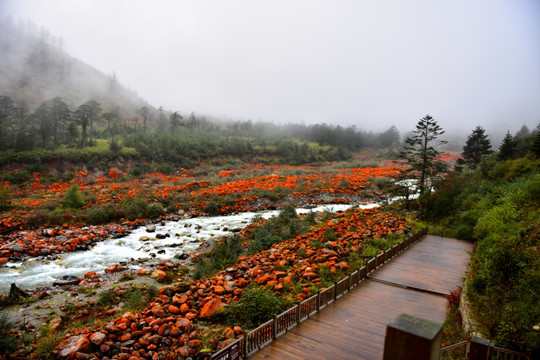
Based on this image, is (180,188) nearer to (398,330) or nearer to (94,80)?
(398,330)

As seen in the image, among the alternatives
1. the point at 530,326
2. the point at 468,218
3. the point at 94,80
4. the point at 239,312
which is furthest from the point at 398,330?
the point at 94,80

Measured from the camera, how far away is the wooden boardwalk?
630 cm

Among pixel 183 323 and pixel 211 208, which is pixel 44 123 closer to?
pixel 211 208

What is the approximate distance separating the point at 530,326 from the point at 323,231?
11.2 m

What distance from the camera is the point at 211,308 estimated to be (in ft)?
28.7

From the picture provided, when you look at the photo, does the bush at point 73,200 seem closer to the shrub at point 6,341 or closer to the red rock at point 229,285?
the shrub at point 6,341

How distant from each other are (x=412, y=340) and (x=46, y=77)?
136802 millimetres

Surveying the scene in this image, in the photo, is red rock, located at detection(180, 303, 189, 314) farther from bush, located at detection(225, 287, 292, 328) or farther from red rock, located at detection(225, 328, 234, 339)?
red rock, located at detection(225, 328, 234, 339)

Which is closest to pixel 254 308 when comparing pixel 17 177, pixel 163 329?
pixel 163 329

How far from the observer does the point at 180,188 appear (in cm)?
3180

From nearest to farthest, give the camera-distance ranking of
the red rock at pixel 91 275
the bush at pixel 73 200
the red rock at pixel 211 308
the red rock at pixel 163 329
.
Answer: the red rock at pixel 163 329 → the red rock at pixel 211 308 → the red rock at pixel 91 275 → the bush at pixel 73 200

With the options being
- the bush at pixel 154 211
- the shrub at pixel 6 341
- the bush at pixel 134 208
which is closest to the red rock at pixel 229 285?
the shrub at pixel 6 341

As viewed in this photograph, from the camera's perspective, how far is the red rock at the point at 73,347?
6.93 meters

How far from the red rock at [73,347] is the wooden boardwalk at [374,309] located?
4.20 meters
